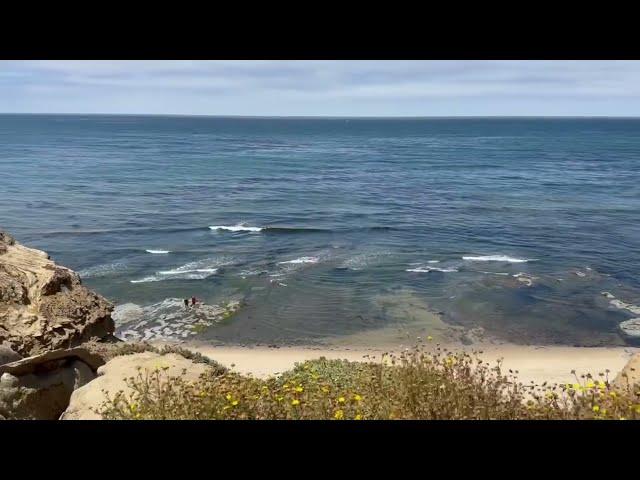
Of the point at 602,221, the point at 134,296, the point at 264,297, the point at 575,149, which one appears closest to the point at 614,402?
the point at 264,297

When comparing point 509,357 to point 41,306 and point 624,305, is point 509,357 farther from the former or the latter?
point 41,306

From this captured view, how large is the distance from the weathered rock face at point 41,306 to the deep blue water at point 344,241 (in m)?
9.07

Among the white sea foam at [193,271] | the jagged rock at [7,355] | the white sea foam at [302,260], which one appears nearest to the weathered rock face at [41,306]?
the jagged rock at [7,355]

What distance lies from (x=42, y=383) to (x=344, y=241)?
1088 inches

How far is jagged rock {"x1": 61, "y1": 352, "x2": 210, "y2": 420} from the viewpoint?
8820mm

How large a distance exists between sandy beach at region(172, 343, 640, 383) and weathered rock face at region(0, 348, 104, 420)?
24.9 feet

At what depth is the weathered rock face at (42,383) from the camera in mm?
8320

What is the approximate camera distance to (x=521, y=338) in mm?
21891

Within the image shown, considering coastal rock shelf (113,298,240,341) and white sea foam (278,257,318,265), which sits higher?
white sea foam (278,257,318,265)

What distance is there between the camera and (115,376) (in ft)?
33.0

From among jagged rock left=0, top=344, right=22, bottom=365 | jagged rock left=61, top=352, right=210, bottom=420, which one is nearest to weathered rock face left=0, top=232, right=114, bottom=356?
jagged rock left=0, top=344, right=22, bottom=365

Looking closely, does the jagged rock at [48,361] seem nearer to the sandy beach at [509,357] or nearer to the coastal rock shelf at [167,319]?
the sandy beach at [509,357]

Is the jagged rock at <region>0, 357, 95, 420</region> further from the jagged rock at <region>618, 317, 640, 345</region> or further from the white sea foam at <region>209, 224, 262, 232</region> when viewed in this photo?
the white sea foam at <region>209, 224, 262, 232</region>
